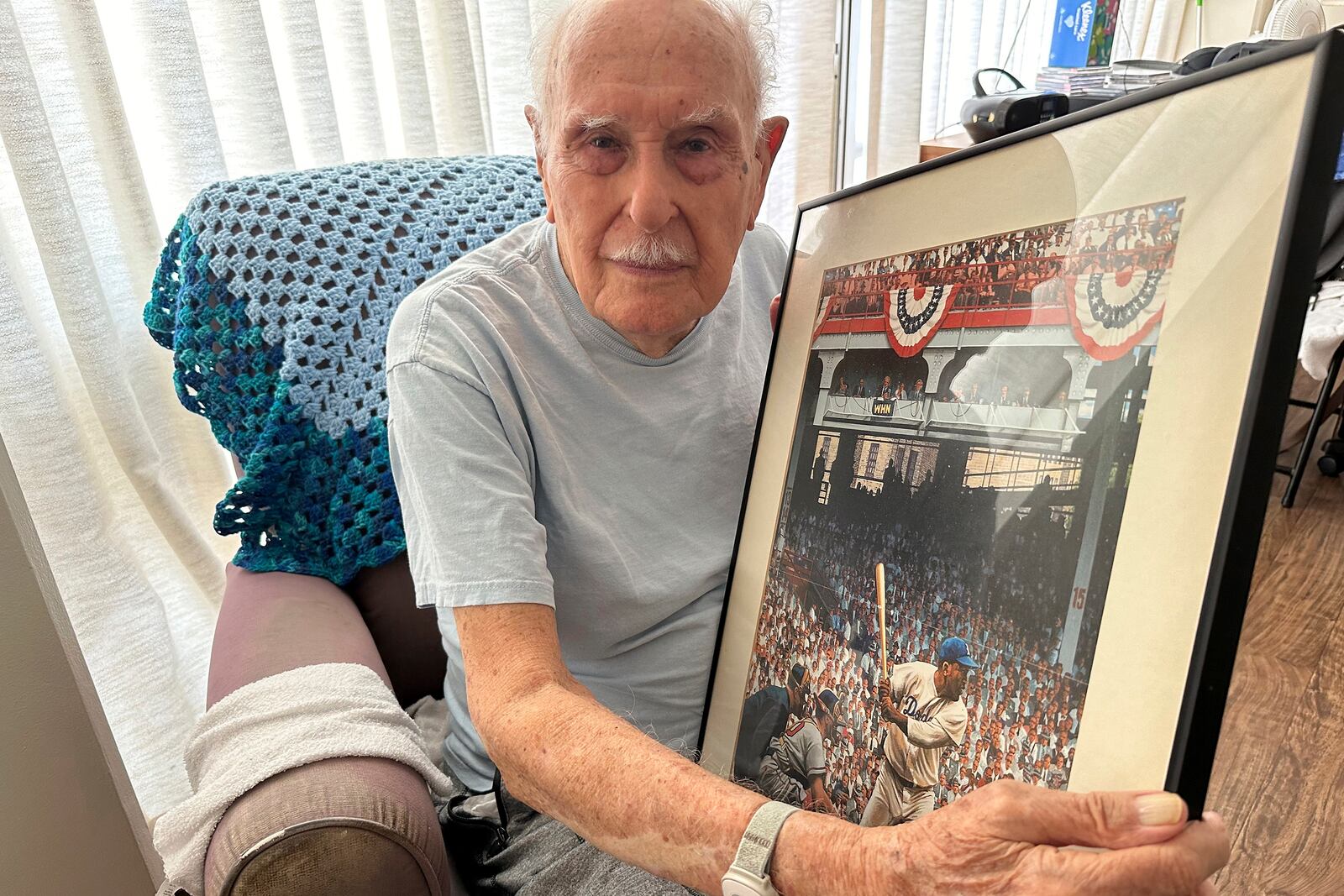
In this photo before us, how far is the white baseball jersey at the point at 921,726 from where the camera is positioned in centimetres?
59

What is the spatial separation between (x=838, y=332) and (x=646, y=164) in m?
0.24

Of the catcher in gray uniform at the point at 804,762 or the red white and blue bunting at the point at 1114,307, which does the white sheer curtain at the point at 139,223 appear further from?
the red white and blue bunting at the point at 1114,307

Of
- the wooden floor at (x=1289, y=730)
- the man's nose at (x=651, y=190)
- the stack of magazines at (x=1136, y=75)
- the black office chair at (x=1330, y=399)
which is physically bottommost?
the wooden floor at (x=1289, y=730)

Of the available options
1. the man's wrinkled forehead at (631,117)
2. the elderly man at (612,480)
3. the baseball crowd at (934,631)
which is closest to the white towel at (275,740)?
the elderly man at (612,480)

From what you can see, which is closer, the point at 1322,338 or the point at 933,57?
the point at 1322,338

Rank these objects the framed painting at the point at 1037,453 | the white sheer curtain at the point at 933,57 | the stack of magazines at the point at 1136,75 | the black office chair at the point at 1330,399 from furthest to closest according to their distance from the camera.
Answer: the white sheer curtain at the point at 933,57
the black office chair at the point at 1330,399
the stack of magazines at the point at 1136,75
the framed painting at the point at 1037,453

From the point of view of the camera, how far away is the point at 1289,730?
1833 millimetres

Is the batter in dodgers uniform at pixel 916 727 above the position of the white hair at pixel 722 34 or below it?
below

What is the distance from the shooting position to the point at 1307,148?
0.41 meters

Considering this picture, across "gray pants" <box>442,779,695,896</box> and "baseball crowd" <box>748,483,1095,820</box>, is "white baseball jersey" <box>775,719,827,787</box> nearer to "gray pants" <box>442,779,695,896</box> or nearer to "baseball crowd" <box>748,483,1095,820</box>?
"baseball crowd" <box>748,483,1095,820</box>

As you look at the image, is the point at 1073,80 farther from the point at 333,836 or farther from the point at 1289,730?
the point at 333,836

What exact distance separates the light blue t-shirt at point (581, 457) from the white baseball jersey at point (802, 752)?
0.21 meters

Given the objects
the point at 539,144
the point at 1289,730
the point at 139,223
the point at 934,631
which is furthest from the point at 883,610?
the point at 1289,730

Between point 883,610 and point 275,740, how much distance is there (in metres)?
0.57
